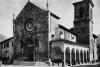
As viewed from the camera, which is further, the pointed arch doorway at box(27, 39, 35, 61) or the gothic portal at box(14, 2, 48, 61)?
the pointed arch doorway at box(27, 39, 35, 61)

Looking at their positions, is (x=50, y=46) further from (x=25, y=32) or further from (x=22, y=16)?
(x=22, y=16)

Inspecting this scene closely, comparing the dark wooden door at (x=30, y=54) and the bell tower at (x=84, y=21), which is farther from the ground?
the bell tower at (x=84, y=21)

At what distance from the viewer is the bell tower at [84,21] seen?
3938 cm

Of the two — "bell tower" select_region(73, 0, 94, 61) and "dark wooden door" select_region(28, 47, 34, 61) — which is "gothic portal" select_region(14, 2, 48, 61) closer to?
"dark wooden door" select_region(28, 47, 34, 61)

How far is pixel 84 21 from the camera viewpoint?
4012cm

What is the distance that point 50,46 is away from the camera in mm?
25625

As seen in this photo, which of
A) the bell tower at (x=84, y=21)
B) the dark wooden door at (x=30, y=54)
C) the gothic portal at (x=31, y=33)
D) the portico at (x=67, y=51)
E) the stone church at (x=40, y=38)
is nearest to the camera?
the portico at (x=67, y=51)

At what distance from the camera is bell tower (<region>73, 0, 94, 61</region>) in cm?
3938

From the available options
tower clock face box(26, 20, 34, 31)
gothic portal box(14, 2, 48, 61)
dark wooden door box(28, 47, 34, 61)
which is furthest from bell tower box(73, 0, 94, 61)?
dark wooden door box(28, 47, 34, 61)

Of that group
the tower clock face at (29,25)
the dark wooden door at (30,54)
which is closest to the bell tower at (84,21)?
the tower clock face at (29,25)

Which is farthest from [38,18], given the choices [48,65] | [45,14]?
[48,65]

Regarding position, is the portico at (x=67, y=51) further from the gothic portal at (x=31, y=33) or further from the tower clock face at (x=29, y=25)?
the tower clock face at (x=29, y=25)

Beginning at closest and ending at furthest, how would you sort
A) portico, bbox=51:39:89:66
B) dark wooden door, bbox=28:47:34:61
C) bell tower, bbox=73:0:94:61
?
portico, bbox=51:39:89:66, dark wooden door, bbox=28:47:34:61, bell tower, bbox=73:0:94:61

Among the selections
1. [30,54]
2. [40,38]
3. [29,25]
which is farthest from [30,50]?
[29,25]
